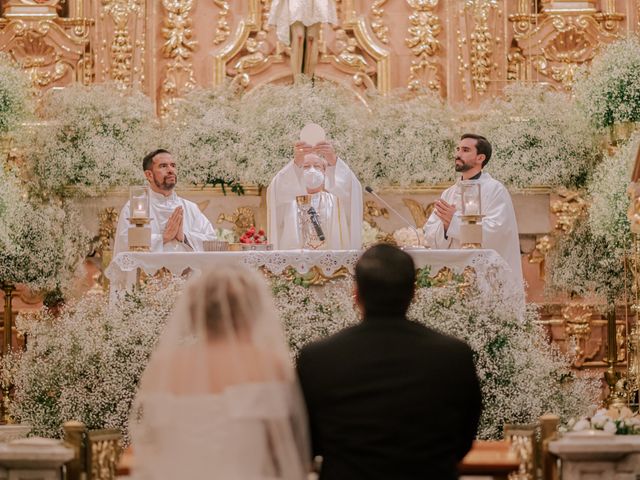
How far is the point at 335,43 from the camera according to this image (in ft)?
41.6

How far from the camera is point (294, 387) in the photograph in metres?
4.53

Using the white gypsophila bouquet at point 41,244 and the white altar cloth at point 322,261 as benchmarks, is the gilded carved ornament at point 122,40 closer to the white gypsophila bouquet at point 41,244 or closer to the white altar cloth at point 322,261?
the white gypsophila bouquet at point 41,244

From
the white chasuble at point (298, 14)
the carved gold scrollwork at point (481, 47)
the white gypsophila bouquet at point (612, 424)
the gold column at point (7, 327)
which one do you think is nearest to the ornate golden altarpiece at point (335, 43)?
the carved gold scrollwork at point (481, 47)

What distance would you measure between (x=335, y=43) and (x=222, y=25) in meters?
1.03

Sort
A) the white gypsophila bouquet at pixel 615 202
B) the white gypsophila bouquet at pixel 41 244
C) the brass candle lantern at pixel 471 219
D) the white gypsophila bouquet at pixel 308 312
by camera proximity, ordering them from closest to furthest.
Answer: the white gypsophila bouquet at pixel 308 312 → the brass candle lantern at pixel 471 219 → the white gypsophila bouquet at pixel 615 202 → the white gypsophila bouquet at pixel 41 244

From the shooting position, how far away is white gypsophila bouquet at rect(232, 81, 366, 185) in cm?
1159

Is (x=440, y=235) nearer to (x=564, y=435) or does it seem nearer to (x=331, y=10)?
(x=331, y=10)

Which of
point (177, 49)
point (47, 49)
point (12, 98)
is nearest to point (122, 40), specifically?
point (177, 49)

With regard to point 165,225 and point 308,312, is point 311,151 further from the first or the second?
point 308,312

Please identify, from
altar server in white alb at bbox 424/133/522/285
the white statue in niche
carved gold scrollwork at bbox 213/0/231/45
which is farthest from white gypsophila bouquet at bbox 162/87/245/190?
altar server in white alb at bbox 424/133/522/285

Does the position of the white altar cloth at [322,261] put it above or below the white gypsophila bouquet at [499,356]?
above

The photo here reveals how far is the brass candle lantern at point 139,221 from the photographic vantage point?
9.36 m

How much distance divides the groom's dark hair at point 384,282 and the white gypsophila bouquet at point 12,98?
22.8 feet

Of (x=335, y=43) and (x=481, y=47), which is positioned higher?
(x=335, y=43)
